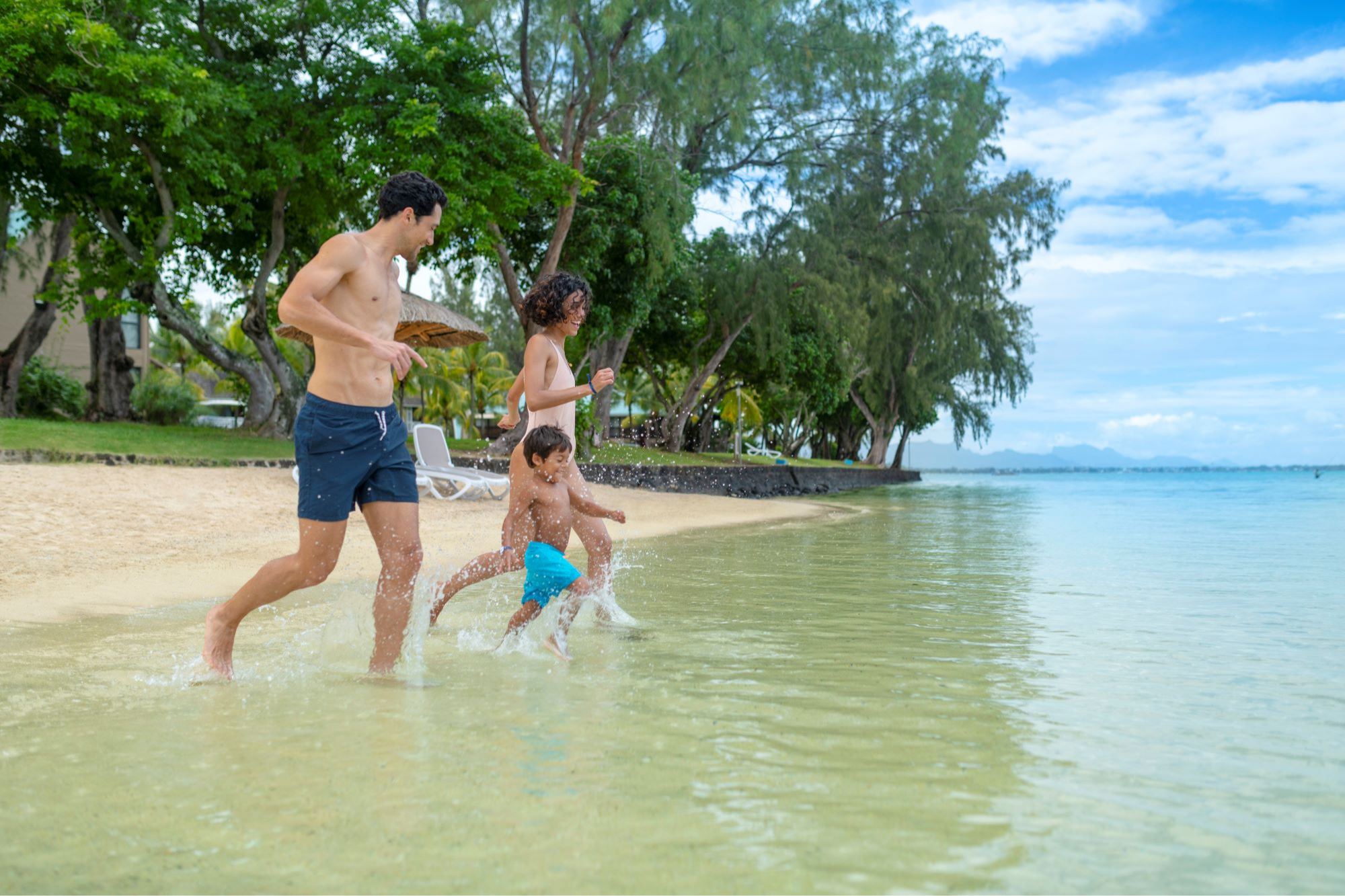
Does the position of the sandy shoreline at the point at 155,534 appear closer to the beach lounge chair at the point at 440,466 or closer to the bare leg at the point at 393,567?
the beach lounge chair at the point at 440,466

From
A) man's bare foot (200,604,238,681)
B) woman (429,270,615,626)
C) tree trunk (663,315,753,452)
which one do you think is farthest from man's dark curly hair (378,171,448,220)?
tree trunk (663,315,753,452)

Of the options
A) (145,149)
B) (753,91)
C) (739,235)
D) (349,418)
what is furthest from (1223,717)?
(739,235)

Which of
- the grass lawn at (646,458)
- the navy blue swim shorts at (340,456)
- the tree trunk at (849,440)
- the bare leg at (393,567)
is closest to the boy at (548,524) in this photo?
the bare leg at (393,567)

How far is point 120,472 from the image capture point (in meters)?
13.1

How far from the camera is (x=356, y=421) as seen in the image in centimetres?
418

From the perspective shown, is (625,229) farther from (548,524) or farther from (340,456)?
(340,456)

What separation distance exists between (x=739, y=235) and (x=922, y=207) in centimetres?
594

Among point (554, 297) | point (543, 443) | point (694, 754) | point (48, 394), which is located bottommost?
point (694, 754)

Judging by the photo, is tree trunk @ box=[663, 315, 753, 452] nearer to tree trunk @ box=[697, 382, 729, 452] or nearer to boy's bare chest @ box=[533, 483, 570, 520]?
tree trunk @ box=[697, 382, 729, 452]

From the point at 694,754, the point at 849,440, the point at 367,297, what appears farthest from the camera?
the point at 849,440

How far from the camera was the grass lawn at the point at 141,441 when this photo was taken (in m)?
15.5

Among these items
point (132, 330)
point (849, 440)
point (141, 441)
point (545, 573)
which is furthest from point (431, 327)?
point (849, 440)

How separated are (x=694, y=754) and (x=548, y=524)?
6.99 feet

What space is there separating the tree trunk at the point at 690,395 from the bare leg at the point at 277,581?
2799 cm
